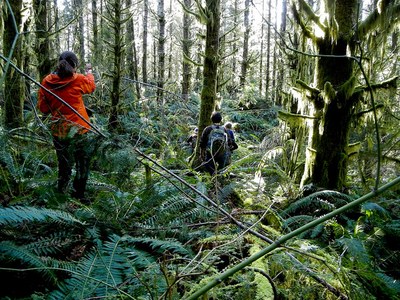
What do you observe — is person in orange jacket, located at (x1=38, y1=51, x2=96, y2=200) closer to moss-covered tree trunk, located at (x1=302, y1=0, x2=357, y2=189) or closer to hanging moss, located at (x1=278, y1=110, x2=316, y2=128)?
hanging moss, located at (x1=278, y1=110, x2=316, y2=128)

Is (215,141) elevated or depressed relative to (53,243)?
elevated

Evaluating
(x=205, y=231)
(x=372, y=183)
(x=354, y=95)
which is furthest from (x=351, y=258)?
(x=354, y=95)

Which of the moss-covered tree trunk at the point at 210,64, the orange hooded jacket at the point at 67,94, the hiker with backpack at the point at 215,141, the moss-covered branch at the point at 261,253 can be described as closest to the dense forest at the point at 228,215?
the moss-covered branch at the point at 261,253

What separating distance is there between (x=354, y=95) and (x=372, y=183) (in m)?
1.21

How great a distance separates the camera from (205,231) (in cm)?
285

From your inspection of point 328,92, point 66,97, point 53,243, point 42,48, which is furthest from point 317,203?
point 42,48

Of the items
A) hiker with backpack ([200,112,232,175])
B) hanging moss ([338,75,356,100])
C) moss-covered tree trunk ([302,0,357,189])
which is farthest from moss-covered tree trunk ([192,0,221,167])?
hanging moss ([338,75,356,100])

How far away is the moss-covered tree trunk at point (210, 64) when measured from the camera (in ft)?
23.4

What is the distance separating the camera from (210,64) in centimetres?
736

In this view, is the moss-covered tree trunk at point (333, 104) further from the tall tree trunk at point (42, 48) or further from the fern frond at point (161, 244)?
the tall tree trunk at point (42, 48)

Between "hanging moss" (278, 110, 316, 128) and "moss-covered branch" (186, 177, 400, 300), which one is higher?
"hanging moss" (278, 110, 316, 128)

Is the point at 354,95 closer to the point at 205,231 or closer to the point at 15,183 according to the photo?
the point at 205,231

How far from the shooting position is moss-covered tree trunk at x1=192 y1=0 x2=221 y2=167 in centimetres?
712

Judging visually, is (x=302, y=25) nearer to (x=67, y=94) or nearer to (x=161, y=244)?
(x=67, y=94)
